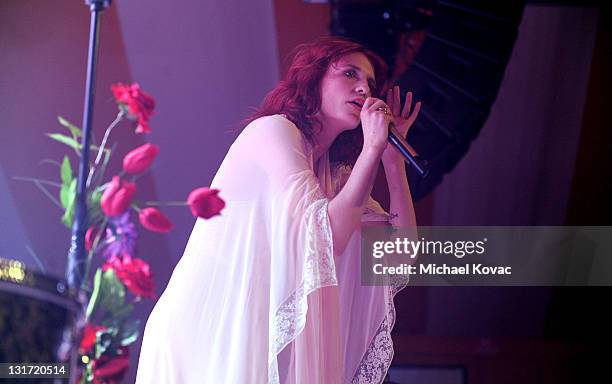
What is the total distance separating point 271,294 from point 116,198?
538 mm

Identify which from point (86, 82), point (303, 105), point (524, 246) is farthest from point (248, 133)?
point (524, 246)

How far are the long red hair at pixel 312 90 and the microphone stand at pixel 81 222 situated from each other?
0.47 metres

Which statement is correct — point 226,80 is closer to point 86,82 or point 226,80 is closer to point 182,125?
point 182,125

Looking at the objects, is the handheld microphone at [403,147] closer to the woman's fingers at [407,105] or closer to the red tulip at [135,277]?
the woman's fingers at [407,105]

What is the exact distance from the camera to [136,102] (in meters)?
2.43

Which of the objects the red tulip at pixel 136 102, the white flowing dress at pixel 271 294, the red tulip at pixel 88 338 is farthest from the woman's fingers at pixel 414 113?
the red tulip at pixel 88 338

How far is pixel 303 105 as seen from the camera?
2.56 metres

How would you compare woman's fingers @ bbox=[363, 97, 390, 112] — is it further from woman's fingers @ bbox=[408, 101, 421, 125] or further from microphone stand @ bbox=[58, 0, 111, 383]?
microphone stand @ bbox=[58, 0, 111, 383]

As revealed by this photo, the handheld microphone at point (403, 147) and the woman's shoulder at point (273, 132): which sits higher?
the woman's shoulder at point (273, 132)

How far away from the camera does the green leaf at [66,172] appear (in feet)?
7.87

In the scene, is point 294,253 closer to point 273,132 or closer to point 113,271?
point 273,132

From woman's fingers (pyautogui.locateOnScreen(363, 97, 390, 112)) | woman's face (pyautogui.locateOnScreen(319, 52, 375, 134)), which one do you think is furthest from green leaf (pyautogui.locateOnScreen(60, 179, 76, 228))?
woman's fingers (pyautogui.locateOnScreen(363, 97, 390, 112))

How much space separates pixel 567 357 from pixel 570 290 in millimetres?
207

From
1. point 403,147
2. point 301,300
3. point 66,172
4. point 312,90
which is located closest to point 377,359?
point 301,300
